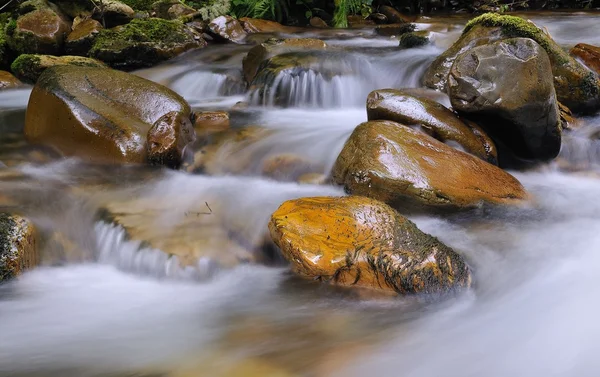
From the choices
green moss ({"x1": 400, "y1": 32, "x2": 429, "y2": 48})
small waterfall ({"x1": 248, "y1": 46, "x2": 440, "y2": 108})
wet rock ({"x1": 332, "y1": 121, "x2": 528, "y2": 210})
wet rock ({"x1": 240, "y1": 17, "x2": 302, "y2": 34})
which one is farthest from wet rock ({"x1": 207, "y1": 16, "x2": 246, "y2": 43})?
wet rock ({"x1": 332, "y1": 121, "x2": 528, "y2": 210})

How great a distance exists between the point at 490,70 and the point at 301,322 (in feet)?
9.60

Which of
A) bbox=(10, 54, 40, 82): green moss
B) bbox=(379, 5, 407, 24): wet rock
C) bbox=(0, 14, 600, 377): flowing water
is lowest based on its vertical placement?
bbox=(0, 14, 600, 377): flowing water

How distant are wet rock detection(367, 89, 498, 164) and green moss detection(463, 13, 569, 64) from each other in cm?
171

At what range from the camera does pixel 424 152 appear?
4.22m

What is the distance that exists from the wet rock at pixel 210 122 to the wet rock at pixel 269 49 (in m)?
1.72

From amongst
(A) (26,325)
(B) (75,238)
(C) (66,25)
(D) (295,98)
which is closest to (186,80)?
(D) (295,98)

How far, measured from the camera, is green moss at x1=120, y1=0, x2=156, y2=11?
11320 millimetres

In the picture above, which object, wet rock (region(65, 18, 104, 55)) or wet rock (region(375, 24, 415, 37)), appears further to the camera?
wet rock (region(375, 24, 415, 37))

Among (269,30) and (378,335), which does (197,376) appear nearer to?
(378,335)

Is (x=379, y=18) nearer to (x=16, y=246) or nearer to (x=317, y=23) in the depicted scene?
(x=317, y=23)

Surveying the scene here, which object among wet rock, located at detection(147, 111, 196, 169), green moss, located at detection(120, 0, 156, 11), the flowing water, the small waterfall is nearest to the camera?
the flowing water

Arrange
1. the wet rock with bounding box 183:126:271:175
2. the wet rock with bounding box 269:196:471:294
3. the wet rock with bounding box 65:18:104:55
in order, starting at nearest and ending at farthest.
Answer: the wet rock with bounding box 269:196:471:294, the wet rock with bounding box 183:126:271:175, the wet rock with bounding box 65:18:104:55

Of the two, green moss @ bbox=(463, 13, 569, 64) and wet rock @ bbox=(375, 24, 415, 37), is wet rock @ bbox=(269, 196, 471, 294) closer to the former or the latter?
green moss @ bbox=(463, 13, 569, 64)

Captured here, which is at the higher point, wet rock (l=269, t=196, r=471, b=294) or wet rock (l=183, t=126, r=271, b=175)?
wet rock (l=269, t=196, r=471, b=294)
